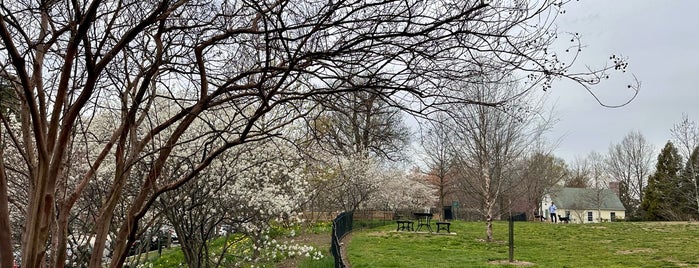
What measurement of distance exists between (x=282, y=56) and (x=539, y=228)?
22.7 meters

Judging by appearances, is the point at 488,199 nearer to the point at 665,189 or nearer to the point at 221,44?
the point at 221,44

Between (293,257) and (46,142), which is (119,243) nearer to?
(46,142)

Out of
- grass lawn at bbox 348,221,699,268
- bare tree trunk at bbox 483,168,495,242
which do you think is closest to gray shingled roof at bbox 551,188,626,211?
grass lawn at bbox 348,221,699,268

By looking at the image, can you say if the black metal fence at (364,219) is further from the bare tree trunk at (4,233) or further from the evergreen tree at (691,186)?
the evergreen tree at (691,186)

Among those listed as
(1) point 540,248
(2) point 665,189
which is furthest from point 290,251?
(2) point 665,189

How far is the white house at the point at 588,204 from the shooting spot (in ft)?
181

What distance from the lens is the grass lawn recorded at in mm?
12758

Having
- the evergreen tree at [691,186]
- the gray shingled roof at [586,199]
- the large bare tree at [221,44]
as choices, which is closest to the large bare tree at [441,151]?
the large bare tree at [221,44]

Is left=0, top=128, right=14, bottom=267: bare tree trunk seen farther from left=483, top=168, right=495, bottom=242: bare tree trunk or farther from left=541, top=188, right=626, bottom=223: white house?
left=541, top=188, right=626, bottom=223: white house

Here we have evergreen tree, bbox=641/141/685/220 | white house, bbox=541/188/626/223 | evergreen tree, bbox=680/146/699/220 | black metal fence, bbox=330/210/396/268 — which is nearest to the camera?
black metal fence, bbox=330/210/396/268

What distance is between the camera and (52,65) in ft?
12.9

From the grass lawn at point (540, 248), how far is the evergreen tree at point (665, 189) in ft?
54.0

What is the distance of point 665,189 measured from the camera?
3944cm

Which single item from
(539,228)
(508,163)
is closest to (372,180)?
(539,228)
